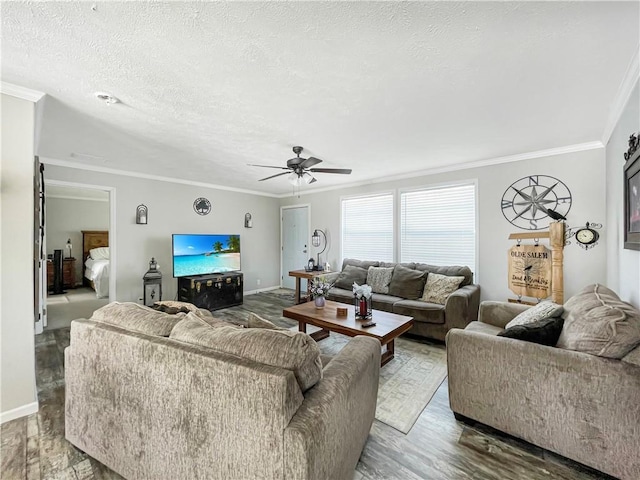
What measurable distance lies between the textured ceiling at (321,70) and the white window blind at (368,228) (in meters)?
2.04

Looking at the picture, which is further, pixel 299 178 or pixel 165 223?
pixel 165 223

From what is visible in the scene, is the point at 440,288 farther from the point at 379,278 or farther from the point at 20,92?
the point at 20,92

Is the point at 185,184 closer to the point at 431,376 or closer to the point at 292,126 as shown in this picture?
the point at 292,126

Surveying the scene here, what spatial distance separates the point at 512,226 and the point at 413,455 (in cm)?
331

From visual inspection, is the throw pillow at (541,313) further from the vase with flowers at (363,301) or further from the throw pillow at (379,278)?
the throw pillow at (379,278)

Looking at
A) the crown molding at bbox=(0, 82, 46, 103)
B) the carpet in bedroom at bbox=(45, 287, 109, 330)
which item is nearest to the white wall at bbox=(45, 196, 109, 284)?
the carpet in bedroom at bbox=(45, 287, 109, 330)

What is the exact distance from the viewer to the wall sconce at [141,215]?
15.1 feet

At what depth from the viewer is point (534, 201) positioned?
142 inches

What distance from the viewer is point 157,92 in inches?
81.4

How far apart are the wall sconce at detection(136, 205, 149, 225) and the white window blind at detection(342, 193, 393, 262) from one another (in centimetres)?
366

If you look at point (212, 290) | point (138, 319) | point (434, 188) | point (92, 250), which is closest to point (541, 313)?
point (138, 319)

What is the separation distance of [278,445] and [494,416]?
156 centimetres

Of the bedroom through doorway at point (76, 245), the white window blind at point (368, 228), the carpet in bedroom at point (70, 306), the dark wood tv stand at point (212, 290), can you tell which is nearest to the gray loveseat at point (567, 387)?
the white window blind at point (368, 228)

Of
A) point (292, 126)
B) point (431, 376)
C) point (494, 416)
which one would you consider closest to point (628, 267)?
point (494, 416)
